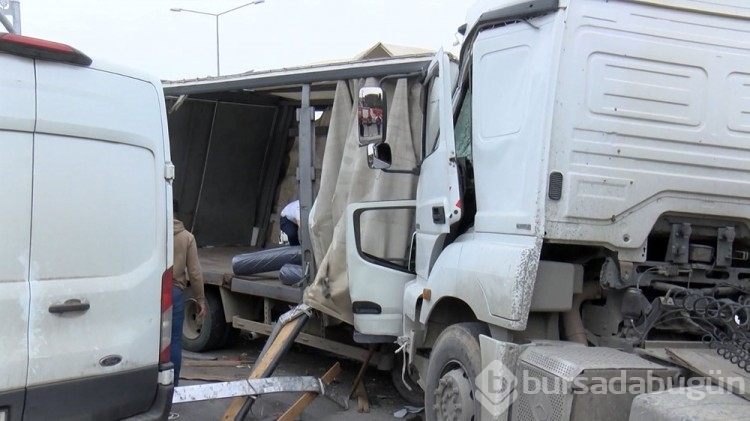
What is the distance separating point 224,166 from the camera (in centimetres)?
889

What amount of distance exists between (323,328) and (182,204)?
366 cm

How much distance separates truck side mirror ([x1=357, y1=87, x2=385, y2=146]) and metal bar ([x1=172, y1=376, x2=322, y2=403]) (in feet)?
6.14

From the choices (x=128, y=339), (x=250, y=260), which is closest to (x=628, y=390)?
(x=128, y=339)

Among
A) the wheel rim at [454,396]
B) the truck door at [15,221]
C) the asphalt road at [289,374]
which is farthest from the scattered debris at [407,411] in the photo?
the truck door at [15,221]

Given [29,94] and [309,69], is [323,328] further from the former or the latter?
[29,94]

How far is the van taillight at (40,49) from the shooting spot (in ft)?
9.48

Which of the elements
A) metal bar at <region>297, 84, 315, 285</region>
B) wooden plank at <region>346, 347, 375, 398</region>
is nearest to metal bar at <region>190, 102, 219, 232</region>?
metal bar at <region>297, 84, 315, 285</region>

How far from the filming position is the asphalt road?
17.7 feet

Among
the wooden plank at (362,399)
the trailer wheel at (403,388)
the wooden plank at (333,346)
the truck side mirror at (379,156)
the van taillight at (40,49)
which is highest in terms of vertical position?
the van taillight at (40,49)

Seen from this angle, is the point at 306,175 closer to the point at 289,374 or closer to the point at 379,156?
the point at 379,156

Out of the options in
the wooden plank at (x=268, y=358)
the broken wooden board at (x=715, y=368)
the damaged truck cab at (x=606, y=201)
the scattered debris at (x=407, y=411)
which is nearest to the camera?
the broken wooden board at (x=715, y=368)

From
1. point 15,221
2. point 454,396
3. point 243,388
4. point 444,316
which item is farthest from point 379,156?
point 15,221

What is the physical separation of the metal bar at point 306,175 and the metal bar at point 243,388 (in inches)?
45.4

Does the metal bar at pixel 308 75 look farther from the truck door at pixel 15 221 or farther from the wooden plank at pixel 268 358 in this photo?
the truck door at pixel 15 221
